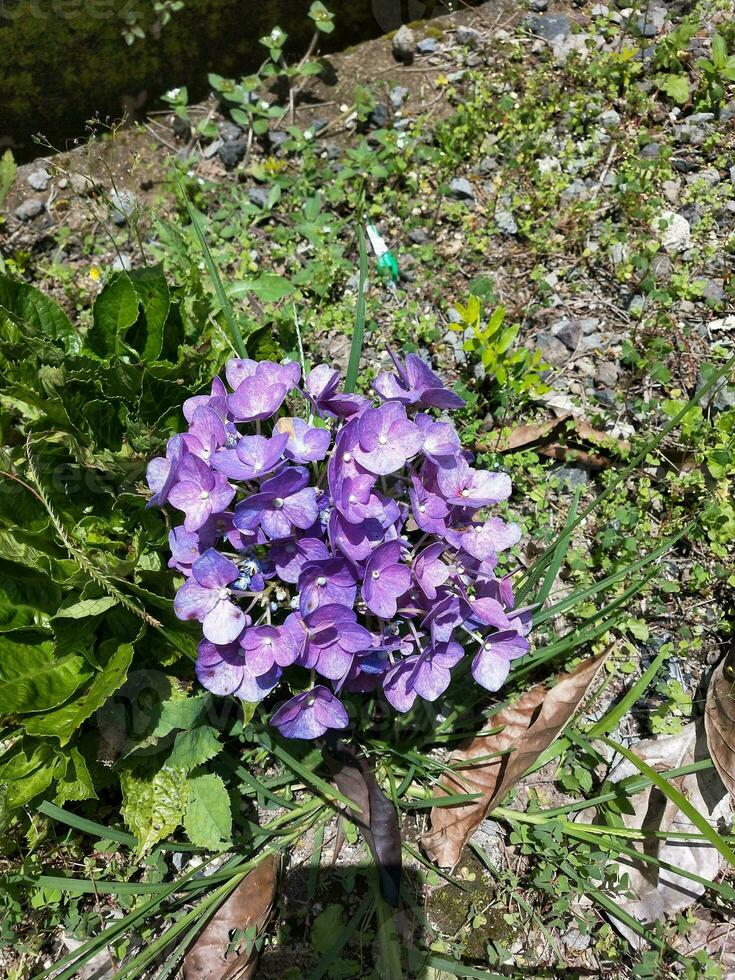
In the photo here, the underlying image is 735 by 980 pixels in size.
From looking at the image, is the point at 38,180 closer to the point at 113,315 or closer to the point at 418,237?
the point at 113,315

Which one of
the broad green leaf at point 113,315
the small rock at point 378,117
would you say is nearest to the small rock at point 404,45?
the small rock at point 378,117

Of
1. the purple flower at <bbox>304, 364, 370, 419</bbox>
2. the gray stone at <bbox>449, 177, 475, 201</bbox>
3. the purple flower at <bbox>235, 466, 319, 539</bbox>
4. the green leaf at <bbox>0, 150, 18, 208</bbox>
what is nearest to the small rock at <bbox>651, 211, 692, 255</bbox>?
the gray stone at <bbox>449, 177, 475, 201</bbox>

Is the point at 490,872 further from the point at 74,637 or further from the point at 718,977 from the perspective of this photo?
the point at 74,637

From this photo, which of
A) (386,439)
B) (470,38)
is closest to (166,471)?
(386,439)

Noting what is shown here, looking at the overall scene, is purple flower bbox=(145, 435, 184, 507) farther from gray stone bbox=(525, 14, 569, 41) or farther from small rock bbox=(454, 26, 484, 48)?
gray stone bbox=(525, 14, 569, 41)

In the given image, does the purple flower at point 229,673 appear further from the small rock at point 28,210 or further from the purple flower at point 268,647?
the small rock at point 28,210
